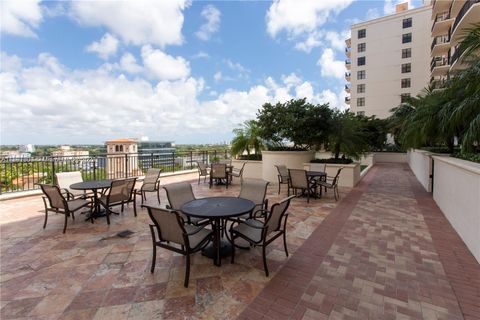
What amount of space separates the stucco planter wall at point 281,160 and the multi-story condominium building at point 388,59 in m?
32.0

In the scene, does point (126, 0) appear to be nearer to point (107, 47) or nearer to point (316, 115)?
point (107, 47)

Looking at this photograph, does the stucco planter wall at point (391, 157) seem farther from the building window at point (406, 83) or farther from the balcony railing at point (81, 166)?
the balcony railing at point (81, 166)

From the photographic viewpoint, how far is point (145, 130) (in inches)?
1159

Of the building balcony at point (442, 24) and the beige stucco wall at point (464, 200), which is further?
the building balcony at point (442, 24)

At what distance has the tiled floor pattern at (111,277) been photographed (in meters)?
2.26

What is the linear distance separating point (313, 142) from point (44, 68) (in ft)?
43.0

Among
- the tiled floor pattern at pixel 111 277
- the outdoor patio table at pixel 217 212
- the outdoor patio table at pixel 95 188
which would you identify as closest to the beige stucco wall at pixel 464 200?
the tiled floor pattern at pixel 111 277

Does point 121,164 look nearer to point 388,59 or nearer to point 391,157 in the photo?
Result: point 391,157

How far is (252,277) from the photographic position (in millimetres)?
2826

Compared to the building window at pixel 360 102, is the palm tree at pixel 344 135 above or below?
below

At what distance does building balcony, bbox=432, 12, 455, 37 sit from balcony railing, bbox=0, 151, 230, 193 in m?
27.9

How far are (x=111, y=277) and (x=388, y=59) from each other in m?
45.6

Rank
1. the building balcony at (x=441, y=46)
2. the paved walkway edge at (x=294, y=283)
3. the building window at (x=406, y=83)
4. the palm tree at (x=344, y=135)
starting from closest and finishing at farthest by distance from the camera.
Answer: the paved walkway edge at (x=294, y=283), the palm tree at (x=344, y=135), the building balcony at (x=441, y=46), the building window at (x=406, y=83)

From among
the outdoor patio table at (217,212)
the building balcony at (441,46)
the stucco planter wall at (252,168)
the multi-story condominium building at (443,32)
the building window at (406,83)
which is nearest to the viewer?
the outdoor patio table at (217,212)
